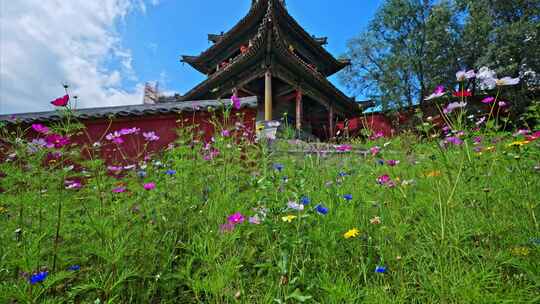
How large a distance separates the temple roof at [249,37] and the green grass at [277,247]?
9.13 metres

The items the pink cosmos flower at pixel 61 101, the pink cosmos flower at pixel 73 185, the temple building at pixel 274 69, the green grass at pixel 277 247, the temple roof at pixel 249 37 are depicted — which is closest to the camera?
the green grass at pixel 277 247

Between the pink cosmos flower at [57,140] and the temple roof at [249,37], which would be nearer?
the pink cosmos flower at [57,140]

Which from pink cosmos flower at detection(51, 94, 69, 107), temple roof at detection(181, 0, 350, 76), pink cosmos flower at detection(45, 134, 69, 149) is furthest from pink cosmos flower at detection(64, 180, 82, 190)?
temple roof at detection(181, 0, 350, 76)

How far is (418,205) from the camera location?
5.09ft

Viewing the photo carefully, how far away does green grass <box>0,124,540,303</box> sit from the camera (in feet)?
3.34

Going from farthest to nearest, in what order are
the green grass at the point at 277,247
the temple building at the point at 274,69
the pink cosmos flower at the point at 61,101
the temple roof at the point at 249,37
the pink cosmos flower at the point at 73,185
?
the temple roof at the point at 249,37 → the temple building at the point at 274,69 → the pink cosmos flower at the point at 73,185 → the pink cosmos flower at the point at 61,101 → the green grass at the point at 277,247

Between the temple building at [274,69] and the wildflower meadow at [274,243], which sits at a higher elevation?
the temple building at [274,69]

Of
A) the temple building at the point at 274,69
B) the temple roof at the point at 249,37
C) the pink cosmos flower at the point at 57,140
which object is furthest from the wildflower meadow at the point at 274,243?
the temple roof at the point at 249,37

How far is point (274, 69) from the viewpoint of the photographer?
27.2ft

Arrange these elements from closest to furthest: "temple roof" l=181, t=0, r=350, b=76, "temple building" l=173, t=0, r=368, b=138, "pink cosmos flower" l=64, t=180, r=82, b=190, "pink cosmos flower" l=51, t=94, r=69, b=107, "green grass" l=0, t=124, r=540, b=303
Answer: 1. "green grass" l=0, t=124, r=540, b=303
2. "pink cosmos flower" l=51, t=94, r=69, b=107
3. "pink cosmos flower" l=64, t=180, r=82, b=190
4. "temple building" l=173, t=0, r=368, b=138
5. "temple roof" l=181, t=0, r=350, b=76

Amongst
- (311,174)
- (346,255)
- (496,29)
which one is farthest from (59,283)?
(496,29)

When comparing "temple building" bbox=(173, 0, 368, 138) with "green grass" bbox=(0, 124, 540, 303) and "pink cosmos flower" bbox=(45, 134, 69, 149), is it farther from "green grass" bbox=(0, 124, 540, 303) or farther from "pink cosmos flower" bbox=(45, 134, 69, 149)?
"pink cosmos flower" bbox=(45, 134, 69, 149)

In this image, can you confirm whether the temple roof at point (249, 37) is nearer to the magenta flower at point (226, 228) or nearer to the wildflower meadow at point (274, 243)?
the wildflower meadow at point (274, 243)

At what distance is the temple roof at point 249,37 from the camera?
9.98m
